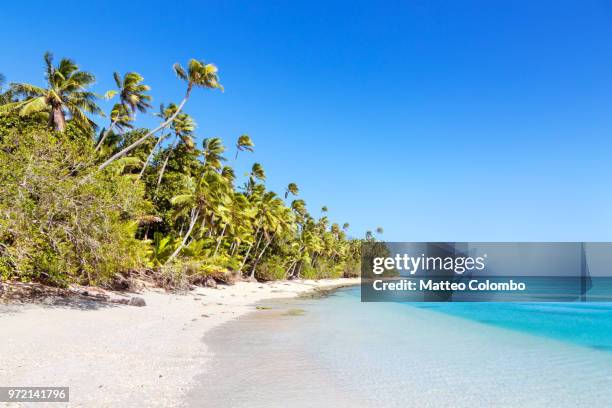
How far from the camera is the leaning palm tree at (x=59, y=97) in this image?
2230 cm

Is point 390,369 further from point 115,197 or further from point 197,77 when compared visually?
point 197,77

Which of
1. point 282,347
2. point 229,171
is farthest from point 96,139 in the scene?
point 282,347

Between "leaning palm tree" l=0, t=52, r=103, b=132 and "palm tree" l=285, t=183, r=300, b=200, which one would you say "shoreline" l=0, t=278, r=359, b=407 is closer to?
"leaning palm tree" l=0, t=52, r=103, b=132

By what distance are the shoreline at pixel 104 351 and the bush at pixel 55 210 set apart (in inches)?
62.8

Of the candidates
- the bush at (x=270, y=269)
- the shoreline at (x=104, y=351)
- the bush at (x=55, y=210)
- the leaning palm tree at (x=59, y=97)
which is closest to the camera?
the shoreline at (x=104, y=351)

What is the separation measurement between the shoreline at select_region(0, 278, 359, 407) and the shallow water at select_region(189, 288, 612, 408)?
67 cm

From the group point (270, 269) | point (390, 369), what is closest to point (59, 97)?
point (390, 369)

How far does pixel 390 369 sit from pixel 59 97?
2301cm

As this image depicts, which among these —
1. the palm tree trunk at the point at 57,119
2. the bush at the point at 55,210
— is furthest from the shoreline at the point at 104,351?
the palm tree trunk at the point at 57,119

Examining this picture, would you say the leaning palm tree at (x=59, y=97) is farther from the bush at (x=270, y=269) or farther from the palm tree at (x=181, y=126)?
the bush at (x=270, y=269)

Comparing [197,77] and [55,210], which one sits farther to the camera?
[197,77]

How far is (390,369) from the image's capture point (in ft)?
32.3

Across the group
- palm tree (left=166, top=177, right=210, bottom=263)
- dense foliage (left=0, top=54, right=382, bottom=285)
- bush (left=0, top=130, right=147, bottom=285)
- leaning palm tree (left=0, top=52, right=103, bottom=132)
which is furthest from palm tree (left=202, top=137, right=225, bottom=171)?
bush (left=0, top=130, right=147, bottom=285)

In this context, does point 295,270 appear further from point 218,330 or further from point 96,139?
point 218,330
